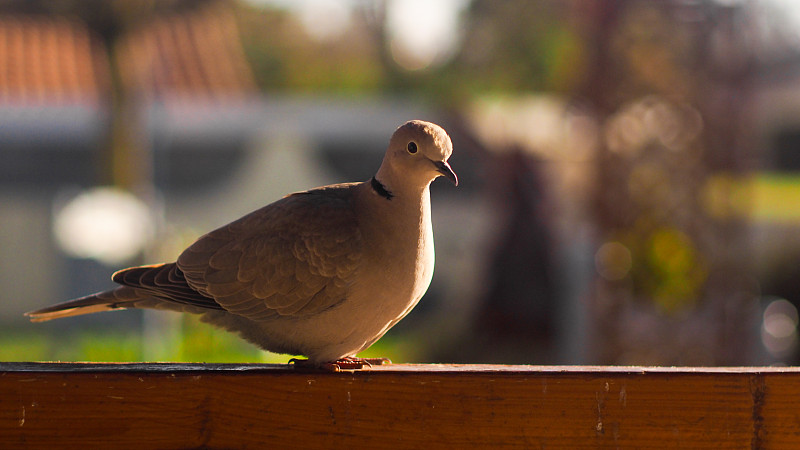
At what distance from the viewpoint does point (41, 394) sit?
1732 mm

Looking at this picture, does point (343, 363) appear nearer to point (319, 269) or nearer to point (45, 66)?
point (319, 269)

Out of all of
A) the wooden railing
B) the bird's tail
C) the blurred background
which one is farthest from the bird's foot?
the blurred background

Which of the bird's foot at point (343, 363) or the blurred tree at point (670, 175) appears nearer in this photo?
the bird's foot at point (343, 363)

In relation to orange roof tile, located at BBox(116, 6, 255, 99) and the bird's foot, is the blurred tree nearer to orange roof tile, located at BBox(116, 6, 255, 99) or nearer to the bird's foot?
the bird's foot

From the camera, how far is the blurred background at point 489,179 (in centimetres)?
659

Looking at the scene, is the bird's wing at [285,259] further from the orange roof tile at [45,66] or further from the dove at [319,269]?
the orange roof tile at [45,66]

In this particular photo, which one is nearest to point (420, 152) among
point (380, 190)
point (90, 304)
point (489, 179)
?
point (380, 190)

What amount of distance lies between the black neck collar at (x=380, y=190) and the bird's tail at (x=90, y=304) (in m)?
0.75

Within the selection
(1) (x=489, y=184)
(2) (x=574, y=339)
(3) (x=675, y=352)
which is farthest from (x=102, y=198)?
(3) (x=675, y=352)

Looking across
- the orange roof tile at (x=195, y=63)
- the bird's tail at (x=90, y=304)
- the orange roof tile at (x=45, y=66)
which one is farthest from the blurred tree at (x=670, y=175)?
the orange roof tile at (x=45, y=66)

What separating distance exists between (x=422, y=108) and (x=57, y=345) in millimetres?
4925

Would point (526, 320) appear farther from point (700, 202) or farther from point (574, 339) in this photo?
point (700, 202)

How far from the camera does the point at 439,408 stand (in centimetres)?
176

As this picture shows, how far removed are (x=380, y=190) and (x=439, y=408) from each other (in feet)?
2.33
